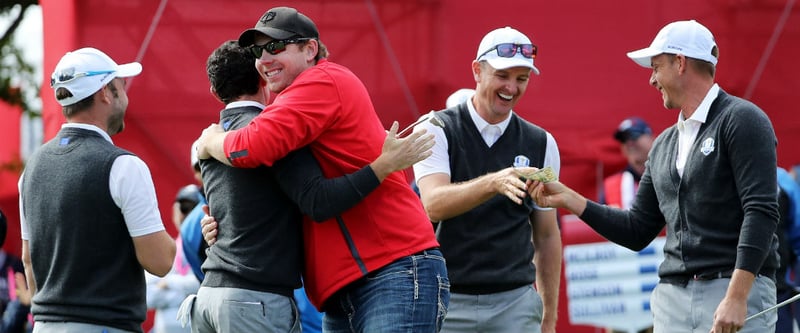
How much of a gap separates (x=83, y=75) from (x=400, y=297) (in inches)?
57.5

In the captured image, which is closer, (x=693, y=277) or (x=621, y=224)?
(x=693, y=277)

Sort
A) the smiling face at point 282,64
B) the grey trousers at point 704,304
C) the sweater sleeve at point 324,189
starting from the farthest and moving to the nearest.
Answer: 1. the grey trousers at point 704,304
2. the smiling face at point 282,64
3. the sweater sleeve at point 324,189

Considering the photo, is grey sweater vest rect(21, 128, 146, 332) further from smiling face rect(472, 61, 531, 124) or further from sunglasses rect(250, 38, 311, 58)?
smiling face rect(472, 61, 531, 124)

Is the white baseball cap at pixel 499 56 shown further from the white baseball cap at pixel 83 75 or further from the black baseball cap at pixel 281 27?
the white baseball cap at pixel 83 75

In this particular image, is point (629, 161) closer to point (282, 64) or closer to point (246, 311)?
point (282, 64)

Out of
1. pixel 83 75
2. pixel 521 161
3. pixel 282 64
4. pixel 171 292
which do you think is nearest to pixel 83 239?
pixel 83 75

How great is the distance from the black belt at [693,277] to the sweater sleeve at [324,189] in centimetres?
136

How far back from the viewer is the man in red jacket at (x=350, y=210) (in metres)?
3.68

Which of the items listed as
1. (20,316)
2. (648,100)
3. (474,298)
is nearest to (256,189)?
(474,298)

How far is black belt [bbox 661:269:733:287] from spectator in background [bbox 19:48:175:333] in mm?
1897

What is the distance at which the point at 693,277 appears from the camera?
14.0 ft

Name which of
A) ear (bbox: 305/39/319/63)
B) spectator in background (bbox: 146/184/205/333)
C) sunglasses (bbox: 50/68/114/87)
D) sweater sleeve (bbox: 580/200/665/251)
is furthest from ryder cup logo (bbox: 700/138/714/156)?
spectator in background (bbox: 146/184/205/333)

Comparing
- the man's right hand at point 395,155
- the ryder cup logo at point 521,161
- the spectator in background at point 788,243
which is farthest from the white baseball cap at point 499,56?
the spectator in background at point 788,243

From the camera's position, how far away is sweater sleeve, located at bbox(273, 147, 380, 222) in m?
3.65
